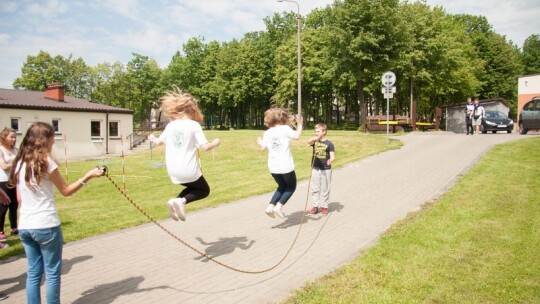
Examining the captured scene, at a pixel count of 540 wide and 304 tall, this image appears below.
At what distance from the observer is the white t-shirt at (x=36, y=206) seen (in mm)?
3571

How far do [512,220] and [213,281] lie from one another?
561 centimetres

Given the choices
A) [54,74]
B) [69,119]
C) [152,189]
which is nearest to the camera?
[152,189]

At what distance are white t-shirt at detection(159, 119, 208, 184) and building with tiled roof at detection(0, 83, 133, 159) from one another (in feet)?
92.3

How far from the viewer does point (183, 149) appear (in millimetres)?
5062

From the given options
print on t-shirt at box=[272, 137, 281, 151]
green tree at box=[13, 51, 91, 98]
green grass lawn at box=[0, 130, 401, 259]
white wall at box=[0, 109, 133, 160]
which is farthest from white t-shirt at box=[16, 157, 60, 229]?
green tree at box=[13, 51, 91, 98]

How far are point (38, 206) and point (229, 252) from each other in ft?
9.97

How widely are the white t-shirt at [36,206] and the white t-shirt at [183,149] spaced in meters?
1.62

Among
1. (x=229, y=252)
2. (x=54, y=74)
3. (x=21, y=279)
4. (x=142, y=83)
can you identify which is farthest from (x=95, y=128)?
(x=54, y=74)

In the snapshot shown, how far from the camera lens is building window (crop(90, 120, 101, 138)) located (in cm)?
3400

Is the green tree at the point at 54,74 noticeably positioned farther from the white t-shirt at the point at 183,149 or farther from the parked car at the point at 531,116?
the white t-shirt at the point at 183,149

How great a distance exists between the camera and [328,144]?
8305 millimetres

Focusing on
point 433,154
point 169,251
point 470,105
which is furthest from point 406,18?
point 169,251

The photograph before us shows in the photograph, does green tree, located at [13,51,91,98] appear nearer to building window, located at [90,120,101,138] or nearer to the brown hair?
building window, located at [90,120,101,138]

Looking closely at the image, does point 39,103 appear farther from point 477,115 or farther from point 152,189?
point 477,115
